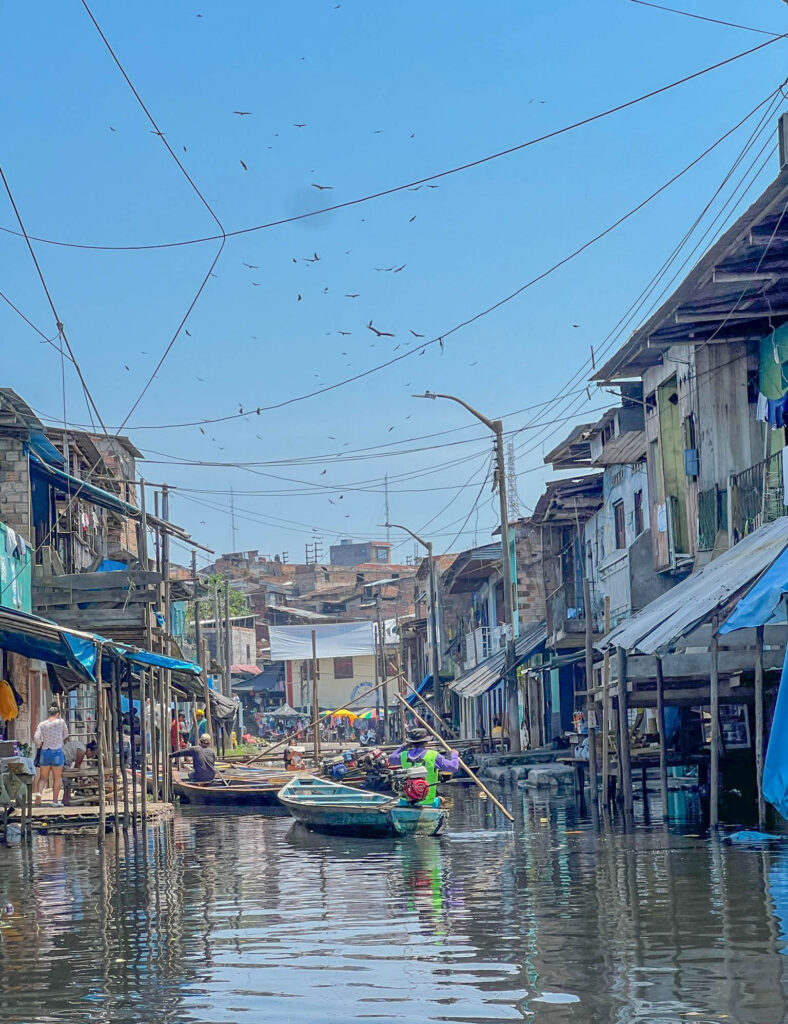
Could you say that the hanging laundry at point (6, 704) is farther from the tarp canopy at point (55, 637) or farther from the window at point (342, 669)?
the window at point (342, 669)

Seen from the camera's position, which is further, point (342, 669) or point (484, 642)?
point (342, 669)

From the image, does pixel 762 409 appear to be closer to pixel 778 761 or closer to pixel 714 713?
pixel 714 713

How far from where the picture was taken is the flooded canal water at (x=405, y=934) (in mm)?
7609

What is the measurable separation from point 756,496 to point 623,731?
4665 mm

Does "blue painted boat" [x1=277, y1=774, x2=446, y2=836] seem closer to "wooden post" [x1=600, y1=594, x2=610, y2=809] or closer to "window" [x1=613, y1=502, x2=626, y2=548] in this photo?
"wooden post" [x1=600, y1=594, x2=610, y2=809]

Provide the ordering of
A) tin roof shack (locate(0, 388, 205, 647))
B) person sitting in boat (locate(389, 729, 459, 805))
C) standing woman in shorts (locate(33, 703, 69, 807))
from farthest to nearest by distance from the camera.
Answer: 1. tin roof shack (locate(0, 388, 205, 647))
2. standing woman in shorts (locate(33, 703, 69, 807))
3. person sitting in boat (locate(389, 729, 459, 805))

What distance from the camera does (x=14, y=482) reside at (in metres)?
29.6

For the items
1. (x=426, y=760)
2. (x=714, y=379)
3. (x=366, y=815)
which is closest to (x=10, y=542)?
(x=426, y=760)

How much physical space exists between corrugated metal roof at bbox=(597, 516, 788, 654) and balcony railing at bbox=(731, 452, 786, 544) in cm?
73

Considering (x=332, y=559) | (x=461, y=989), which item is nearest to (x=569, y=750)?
(x=461, y=989)

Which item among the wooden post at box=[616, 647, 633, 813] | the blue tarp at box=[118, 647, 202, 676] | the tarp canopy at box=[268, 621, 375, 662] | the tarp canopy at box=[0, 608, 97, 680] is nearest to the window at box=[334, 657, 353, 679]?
the tarp canopy at box=[268, 621, 375, 662]

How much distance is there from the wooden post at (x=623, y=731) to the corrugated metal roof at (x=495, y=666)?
1492 cm

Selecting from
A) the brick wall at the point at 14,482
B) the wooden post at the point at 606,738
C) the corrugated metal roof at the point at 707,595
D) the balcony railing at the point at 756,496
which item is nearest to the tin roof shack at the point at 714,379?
the balcony railing at the point at 756,496

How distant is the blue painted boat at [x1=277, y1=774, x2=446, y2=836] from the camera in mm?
19750
